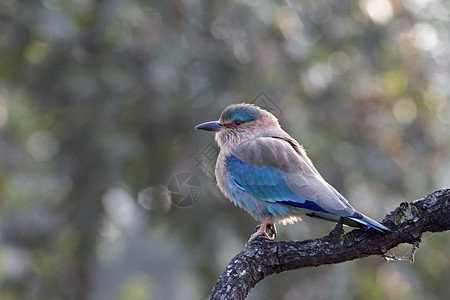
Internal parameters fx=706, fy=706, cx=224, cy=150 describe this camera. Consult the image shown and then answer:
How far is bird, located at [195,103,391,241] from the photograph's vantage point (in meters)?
4.05

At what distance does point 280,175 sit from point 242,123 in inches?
30.6

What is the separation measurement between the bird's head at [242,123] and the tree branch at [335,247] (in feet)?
4.64

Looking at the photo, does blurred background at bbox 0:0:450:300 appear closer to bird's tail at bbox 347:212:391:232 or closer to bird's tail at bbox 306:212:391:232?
bird's tail at bbox 306:212:391:232

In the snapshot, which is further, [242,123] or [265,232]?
[242,123]

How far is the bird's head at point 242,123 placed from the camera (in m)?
A: 5.02

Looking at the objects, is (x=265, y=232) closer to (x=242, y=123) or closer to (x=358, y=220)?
(x=358, y=220)

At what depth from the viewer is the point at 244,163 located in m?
4.68

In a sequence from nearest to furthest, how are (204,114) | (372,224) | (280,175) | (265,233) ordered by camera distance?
(372,224) < (265,233) < (280,175) < (204,114)

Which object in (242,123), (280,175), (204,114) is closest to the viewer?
(280,175)

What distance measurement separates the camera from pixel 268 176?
4.48m

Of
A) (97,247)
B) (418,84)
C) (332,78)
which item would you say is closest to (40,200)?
Answer: (97,247)

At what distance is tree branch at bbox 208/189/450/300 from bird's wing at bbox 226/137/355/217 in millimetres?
356

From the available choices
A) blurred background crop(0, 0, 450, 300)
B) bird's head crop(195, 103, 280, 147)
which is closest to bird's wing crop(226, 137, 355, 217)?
bird's head crop(195, 103, 280, 147)

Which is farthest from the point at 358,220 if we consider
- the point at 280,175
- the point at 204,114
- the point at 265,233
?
the point at 204,114
